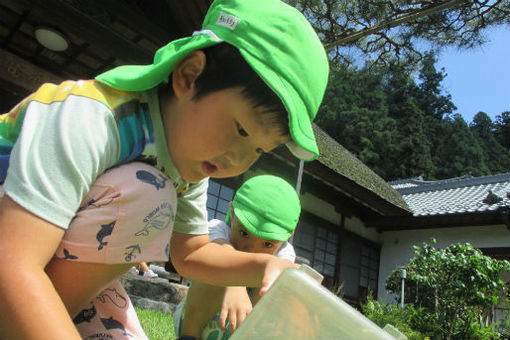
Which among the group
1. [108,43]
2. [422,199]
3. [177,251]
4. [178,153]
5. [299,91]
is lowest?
[177,251]

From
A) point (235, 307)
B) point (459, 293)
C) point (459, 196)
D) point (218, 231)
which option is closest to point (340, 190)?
point (459, 293)

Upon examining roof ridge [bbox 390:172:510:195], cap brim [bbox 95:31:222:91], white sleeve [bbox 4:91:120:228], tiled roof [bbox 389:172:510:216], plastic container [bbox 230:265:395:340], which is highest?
roof ridge [bbox 390:172:510:195]

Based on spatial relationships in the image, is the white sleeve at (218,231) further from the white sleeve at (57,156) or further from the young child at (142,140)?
the white sleeve at (57,156)

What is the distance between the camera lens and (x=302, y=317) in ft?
1.71

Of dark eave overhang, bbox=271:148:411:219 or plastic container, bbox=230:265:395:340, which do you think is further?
dark eave overhang, bbox=271:148:411:219

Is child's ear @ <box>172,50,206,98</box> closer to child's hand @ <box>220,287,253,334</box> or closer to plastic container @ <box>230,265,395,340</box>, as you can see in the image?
plastic container @ <box>230,265,395,340</box>

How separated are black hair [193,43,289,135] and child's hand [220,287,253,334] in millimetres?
538

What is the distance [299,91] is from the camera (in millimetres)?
812

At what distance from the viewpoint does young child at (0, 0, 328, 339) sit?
624mm

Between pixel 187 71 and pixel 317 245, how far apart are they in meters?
7.52

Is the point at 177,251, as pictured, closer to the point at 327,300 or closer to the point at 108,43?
the point at 327,300

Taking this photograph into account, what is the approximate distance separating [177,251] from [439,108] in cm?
2530

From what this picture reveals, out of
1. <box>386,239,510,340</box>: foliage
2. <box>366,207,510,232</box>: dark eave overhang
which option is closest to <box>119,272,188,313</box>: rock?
<box>386,239,510,340</box>: foliage

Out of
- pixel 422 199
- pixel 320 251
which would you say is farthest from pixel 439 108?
pixel 320 251
